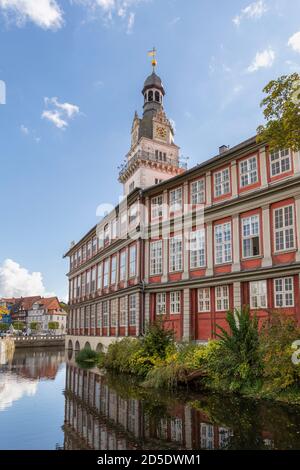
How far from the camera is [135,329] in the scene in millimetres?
28891

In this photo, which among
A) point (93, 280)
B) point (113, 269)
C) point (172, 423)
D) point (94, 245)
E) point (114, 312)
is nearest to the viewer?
point (172, 423)

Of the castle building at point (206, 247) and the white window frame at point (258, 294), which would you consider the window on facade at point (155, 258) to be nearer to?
the castle building at point (206, 247)

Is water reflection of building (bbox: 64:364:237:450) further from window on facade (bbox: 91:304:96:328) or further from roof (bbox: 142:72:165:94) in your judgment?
roof (bbox: 142:72:165:94)

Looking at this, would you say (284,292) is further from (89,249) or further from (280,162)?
(89,249)

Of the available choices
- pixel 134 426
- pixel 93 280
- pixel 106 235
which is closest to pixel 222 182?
pixel 134 426

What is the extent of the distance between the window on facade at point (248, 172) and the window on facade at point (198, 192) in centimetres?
318

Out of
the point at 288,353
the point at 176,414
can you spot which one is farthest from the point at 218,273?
the point at 176,414

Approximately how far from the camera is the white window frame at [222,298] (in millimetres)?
22500

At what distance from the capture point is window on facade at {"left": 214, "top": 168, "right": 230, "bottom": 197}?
23.7m

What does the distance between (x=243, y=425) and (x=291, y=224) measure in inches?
476

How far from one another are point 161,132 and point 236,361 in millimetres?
34335

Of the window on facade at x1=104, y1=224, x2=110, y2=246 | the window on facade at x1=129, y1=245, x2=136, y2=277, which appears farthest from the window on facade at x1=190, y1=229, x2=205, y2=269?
the window on facade at x1=104, y1=224, x2=110, y2=246

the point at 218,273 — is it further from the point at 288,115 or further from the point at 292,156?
the point at 288,115

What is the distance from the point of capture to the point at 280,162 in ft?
67.9
